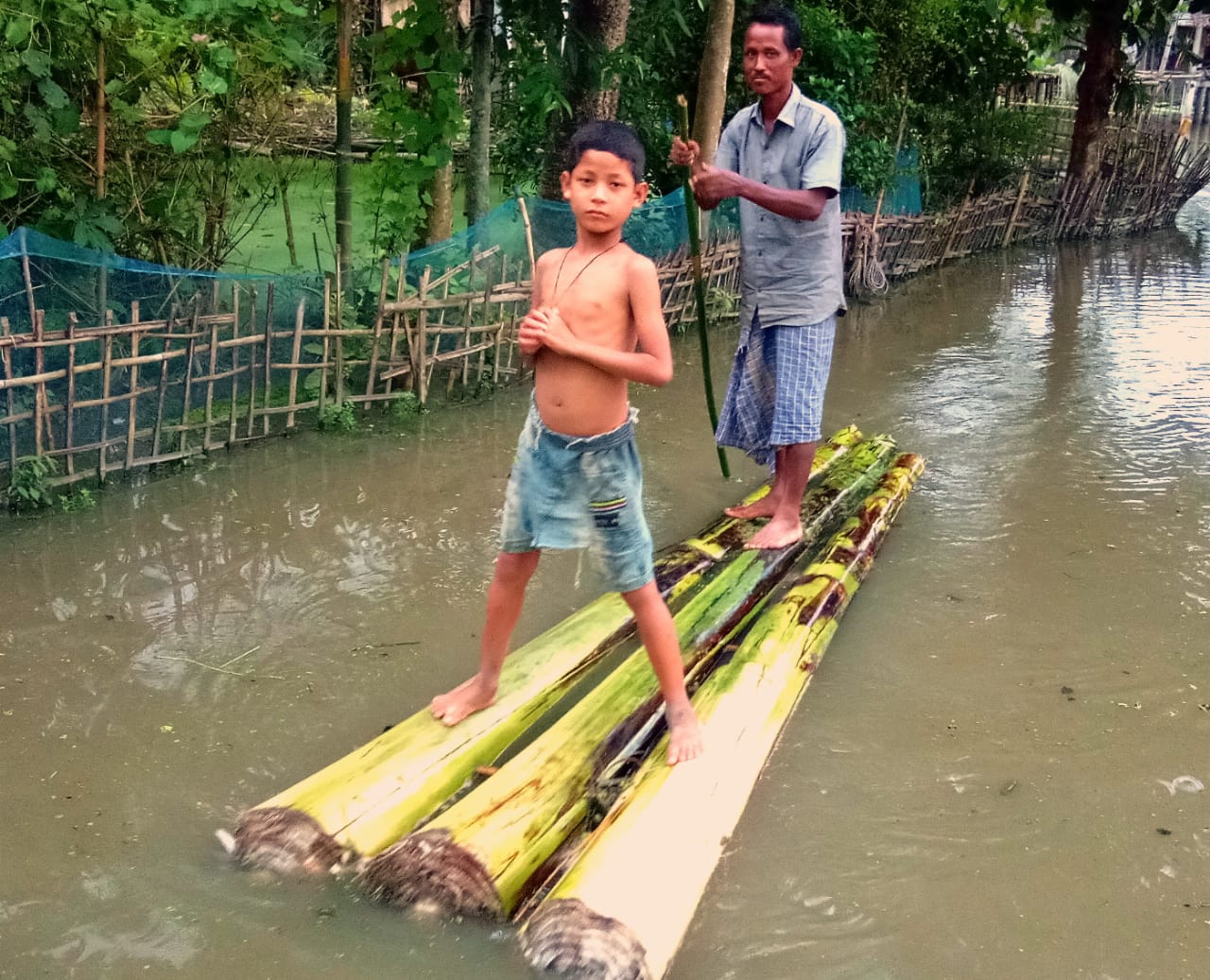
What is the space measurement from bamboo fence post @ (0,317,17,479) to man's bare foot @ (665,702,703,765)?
9.38ft

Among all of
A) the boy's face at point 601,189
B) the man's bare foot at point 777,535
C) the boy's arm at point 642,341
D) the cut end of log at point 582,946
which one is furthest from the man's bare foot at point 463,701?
the man's bare foot at point 777,535

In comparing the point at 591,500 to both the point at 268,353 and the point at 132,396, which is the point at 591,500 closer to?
the point at 132,396

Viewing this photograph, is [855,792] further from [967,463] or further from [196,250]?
[196,250]

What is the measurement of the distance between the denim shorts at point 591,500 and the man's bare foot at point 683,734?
12.1 inches

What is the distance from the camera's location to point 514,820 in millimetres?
2324

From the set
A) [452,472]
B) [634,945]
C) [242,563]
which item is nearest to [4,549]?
[242,563]

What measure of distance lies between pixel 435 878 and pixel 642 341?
1187 mm

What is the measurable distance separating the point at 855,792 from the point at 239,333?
3.39m

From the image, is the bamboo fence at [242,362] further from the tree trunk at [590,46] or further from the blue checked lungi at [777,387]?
the blue checked lungi at [777,387]

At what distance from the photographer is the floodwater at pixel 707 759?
7.48ft

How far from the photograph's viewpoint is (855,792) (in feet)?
9.19

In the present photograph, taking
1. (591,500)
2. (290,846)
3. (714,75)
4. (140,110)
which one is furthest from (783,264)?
(714,75)

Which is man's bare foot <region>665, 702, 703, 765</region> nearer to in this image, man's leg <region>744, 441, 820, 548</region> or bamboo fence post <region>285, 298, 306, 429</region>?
man's leg <region>744, 441, 820, 548</region>

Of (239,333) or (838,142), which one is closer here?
(838,142)
